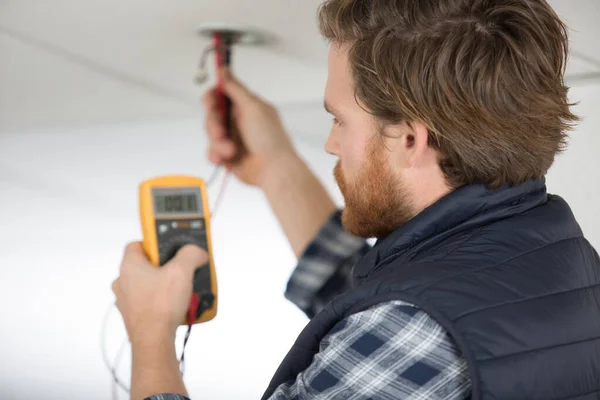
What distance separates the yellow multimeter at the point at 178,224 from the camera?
0.79 meters

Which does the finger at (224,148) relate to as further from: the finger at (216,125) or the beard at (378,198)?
the beard at (378,198)

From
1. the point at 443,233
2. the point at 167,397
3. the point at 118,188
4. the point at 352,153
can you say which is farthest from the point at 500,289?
the point at 118,188

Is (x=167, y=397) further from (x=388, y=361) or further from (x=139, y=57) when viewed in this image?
(x=139, y=57)

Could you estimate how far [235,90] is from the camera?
105 centimetres

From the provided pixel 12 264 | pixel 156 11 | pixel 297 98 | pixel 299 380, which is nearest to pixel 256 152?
pixel 297 98

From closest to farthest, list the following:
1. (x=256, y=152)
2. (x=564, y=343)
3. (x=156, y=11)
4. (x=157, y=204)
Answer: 1. (x=564, y=343)
2. (x=157, y=204)
3. (x=156, y=11)
4. (x=256, y=152)

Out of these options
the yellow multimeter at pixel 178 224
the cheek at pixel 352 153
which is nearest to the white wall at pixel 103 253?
the yellow multimeter at pixel 178 224

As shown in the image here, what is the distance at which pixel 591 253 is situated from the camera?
2.11 feet

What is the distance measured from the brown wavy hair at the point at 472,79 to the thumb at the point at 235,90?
16.0 inches

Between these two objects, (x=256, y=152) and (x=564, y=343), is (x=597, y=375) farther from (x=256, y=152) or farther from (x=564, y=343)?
(x=256, y=152)

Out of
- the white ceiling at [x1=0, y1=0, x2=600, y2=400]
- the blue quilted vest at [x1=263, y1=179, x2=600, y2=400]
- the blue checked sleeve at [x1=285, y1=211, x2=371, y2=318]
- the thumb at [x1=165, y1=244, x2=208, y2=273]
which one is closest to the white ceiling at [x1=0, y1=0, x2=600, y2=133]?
the white ceiling at [x1=0, y1=0, x2=600, y2=400]

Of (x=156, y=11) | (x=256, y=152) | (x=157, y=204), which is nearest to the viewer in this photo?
(x=157, y=204)

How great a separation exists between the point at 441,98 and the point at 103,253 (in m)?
0.63

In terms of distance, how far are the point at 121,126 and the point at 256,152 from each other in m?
0.20
